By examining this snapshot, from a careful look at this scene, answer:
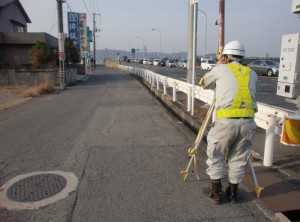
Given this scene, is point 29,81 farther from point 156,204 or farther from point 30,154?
point 156,204

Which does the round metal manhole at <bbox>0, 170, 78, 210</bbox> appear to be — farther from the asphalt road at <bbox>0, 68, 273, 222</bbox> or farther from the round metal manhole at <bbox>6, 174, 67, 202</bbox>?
the asphalt road at <bbox>0, 68, 273, 222</bbox>

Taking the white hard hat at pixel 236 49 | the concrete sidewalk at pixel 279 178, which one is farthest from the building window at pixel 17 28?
the white hard hat at pixel 236 49

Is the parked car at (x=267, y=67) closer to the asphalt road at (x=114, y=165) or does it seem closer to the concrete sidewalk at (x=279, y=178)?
the asphalt road at (x=114, y=165)

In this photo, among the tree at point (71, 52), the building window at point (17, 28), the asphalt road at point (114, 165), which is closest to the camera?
the asphalt road at point (114, 165)

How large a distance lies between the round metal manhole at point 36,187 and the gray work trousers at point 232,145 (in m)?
2.21

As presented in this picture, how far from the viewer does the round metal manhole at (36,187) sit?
13.5ft

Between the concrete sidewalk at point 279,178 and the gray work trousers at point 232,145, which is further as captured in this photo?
the concrete sidewalk at point 279,178

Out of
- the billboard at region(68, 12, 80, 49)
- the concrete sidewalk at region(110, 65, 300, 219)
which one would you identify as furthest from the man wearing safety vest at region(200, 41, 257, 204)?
the billboard at region(68, 12, 80, 49)

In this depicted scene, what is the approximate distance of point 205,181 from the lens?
4578 millimetres

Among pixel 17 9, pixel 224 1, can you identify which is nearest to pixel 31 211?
pixel 224 1

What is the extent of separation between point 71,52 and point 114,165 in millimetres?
32896

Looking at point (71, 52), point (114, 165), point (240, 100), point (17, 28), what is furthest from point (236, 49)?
point (17, 28)

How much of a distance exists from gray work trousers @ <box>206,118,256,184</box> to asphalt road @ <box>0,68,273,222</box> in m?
0.43

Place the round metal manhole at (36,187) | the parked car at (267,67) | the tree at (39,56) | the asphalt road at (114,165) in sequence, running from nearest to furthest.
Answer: the asphalt road at (114,165), the round metal manhole at (36,187), the tree at (39,56), the parked car at (267,67)
